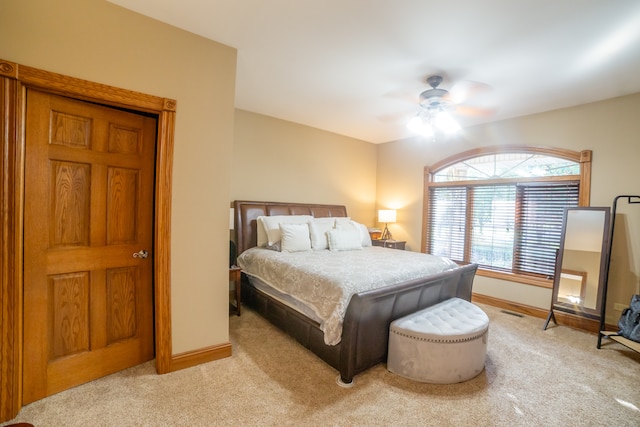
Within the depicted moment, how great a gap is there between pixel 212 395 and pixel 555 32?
3711 mm

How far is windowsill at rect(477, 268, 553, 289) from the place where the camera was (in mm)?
→ 3820

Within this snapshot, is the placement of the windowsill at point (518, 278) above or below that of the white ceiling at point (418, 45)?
below

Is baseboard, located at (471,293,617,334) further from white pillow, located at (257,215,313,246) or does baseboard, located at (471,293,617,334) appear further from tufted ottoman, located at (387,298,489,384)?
white pillow, located at (257,215,313,246)

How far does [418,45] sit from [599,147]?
2.82m

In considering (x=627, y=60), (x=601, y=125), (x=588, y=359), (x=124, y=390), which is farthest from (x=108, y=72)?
(x=601, y=125)

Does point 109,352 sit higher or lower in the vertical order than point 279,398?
higher

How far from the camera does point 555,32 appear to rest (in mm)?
2141

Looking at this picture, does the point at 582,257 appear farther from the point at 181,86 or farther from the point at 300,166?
the point at 181,86

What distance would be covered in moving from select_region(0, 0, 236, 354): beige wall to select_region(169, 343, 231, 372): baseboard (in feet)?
0.18

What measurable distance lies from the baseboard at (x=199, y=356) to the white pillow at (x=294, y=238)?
1359mm

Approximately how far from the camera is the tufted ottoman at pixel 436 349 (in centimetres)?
218

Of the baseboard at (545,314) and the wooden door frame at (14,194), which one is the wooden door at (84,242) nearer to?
the wooden door frame at (14,194)

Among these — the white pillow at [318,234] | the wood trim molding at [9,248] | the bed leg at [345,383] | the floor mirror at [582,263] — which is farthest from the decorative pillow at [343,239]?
the wood trim molding at [9,248]

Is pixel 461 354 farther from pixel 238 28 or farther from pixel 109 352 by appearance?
pixel 238 28
